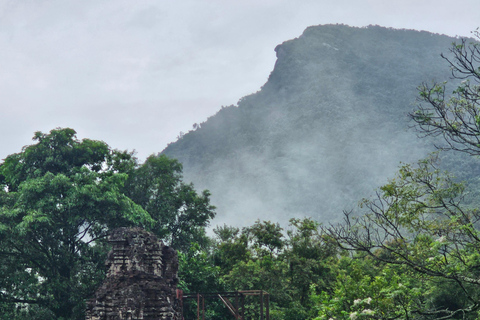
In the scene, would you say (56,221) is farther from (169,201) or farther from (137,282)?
(137,282)

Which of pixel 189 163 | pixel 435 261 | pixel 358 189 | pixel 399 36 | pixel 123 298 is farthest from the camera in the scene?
pixel 399 36

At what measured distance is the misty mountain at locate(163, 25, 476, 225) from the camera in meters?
92.3

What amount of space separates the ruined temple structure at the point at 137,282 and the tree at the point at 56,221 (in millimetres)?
6822

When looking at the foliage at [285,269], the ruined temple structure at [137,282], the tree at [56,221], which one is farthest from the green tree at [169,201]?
the ruined temple structure at [137,282]

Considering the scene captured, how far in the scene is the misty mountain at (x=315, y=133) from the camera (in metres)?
92.3

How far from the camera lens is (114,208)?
21.2 m

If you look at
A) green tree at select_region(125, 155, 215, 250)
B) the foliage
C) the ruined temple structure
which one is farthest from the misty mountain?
the ruined temple structure

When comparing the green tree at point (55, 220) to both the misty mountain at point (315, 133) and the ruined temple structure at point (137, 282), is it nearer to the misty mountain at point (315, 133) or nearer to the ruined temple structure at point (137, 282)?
the ruined temple structure at point (137, 282)

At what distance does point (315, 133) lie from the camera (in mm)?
108562

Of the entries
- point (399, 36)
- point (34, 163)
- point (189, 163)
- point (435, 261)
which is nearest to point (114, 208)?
point (34, 163)

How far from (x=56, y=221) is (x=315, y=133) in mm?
91626

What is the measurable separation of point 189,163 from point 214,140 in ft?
30.6

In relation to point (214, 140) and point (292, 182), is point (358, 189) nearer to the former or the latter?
point (292, 182)

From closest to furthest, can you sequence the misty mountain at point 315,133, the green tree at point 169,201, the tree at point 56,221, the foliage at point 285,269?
the tree at point 56,221 < the foliage at point 285,269 < the green tree at point 169,201 < the misty mountain at point 315,133
